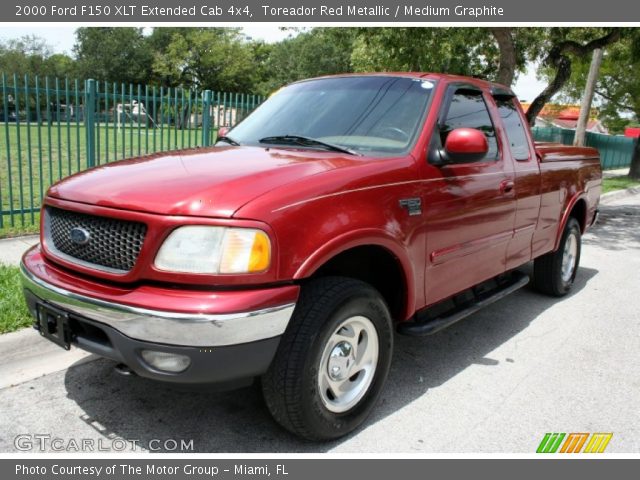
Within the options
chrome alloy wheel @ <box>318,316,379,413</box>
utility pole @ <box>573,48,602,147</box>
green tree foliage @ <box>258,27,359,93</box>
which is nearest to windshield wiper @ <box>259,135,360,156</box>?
chrome alloy wheel @ <box>318,316,379,413</box>

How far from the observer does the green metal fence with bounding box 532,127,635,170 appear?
25.3 metres

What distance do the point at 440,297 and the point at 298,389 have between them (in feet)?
4.44

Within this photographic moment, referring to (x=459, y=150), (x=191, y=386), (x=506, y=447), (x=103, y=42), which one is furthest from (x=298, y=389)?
(x=103, y=42)

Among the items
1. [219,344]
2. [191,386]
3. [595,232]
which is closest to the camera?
[219,344]

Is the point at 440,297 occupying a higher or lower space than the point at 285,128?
lower

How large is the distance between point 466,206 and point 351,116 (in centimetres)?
94

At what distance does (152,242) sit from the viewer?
2.44 metres

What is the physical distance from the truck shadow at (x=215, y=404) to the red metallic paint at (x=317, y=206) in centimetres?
61

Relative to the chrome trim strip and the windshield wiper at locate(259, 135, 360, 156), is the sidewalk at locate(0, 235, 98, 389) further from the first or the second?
the windshield wiper at locate(259, 135, 360, 156)

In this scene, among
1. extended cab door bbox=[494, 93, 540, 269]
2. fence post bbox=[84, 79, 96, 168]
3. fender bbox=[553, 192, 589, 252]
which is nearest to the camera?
extended cab door bbox=[494, 93, 540, 269]

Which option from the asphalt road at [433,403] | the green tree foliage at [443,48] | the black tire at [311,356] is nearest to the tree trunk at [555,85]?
the green tree foliage at [443,48]

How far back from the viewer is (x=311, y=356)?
2615 mm

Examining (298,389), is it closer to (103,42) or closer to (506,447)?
(506,447)

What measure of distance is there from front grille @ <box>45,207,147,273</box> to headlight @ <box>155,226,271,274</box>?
0.17 metres
